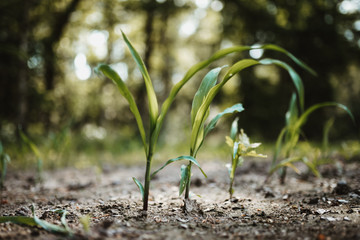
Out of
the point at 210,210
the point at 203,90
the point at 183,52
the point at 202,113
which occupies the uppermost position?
the point at 183,52

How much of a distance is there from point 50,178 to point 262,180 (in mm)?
2133

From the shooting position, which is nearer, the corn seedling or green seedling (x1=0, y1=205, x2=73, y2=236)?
green seedling (x1=0, y1=205, x2=73, y2=236)

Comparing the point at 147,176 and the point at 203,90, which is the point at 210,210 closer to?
the point at 147,176

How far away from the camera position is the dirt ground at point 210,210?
0.96 meters

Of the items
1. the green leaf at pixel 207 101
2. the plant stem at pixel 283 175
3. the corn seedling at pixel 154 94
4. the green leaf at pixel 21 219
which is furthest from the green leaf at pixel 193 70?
the plant stem at pixel 283 175

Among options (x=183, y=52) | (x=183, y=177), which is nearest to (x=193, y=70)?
(x=183, y=177)

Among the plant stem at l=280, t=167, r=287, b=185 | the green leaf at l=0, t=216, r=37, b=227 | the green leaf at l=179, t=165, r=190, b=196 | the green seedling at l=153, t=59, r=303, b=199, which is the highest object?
the green seedling at l=153, t=59, r=303, b=199

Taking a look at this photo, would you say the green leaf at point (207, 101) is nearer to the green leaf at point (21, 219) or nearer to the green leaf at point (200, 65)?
the green leaf at point (200, 65)

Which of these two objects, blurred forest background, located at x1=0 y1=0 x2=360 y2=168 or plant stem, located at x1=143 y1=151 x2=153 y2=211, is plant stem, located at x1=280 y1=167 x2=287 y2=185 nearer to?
plant stem, located at x1=143 y1=151 x2=153 y2=211

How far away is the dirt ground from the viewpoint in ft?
3.16

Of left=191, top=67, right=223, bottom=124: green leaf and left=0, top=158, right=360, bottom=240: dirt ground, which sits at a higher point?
left=191, top=67, right=223, bottom=124: green leaf

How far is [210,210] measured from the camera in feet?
4.22

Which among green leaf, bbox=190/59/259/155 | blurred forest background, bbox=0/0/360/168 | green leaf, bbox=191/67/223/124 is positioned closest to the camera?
green leaf, bbox=190/59/259/155

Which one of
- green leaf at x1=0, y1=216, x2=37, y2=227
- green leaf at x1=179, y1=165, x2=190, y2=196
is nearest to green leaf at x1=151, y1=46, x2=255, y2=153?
green leaf at x1=179, y1=165, x2=190, y2=196
